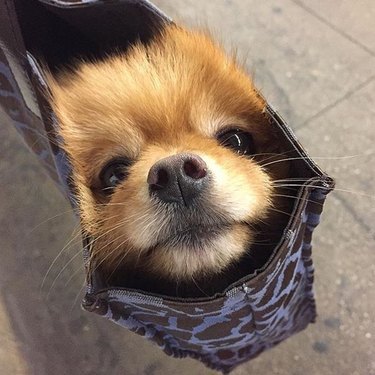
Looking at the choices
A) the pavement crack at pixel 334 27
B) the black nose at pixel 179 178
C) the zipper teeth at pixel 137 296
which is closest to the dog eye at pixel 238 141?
the black nose at pixel 179 178

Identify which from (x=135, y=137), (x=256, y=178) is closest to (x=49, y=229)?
(x=135, y=137)

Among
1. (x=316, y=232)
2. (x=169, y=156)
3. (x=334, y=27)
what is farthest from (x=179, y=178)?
(x=334, y=27)

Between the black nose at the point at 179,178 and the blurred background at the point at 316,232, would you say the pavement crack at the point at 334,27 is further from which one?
the black nose at the point at 179,178

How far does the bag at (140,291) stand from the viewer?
694mm

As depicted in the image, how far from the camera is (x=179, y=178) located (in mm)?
677

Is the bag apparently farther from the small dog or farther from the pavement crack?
the pavement crack

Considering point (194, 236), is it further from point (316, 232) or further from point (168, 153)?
point (316, 232)

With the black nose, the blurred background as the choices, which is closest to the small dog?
the black nose

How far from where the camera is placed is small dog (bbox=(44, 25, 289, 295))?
714 mm

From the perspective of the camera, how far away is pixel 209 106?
82cm

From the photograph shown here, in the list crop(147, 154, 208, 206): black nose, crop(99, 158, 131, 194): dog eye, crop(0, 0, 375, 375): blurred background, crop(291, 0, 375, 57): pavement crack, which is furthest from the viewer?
crop(291, 0, 375, 57): pavement crack

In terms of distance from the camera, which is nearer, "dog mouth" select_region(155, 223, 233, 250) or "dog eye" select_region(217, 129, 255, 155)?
"dog mouth" select_region(155, 223, 233, 250)

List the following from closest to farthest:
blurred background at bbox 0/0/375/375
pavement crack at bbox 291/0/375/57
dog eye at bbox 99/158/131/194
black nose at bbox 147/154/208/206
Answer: black nose at bbox 147/154/208/206 → dog eye at bbox 99/158/131/194 → blurred background at bbox 0/0/375/375 → pavement crack at bbox 291/0/375/57

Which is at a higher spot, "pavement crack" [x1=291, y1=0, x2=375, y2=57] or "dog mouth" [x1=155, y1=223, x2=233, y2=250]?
"pavement crack" [x1=291, y1=0, x2=375, y2=57]
